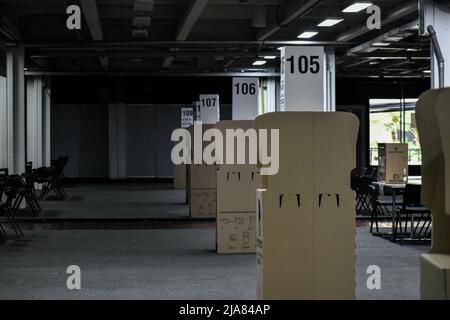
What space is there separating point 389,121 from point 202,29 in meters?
10.3

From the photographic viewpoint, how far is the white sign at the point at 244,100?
952 cm

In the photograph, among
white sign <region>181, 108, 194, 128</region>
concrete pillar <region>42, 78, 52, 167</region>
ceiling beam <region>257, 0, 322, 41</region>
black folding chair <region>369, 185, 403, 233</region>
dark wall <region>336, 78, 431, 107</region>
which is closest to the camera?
ceiling beam <region>257, 0, 322, 41</region>

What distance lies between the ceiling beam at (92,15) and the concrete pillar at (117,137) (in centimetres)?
980

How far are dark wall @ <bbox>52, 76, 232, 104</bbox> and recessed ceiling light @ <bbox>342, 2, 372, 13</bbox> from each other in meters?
11.5

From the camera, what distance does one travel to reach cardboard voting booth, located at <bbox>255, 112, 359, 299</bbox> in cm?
465

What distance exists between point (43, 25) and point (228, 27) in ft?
12.2

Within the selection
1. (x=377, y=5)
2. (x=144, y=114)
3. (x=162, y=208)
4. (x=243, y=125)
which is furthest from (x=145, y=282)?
(x=144, y=114)

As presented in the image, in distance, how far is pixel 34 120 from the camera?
19531 millimetres

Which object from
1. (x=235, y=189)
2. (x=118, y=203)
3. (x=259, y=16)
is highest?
(x=259, y=16)

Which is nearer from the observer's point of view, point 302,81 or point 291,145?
point 291,145

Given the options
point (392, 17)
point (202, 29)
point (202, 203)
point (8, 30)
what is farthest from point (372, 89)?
point (8, 30)

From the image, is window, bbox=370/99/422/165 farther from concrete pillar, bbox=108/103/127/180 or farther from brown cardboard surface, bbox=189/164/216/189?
brown cardboard surface, bbox=189/164/216/189

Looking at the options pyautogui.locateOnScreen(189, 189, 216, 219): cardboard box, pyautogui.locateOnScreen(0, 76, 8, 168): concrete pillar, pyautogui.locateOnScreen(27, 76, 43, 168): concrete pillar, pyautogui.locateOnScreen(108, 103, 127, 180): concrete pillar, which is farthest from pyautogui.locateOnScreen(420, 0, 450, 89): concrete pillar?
pyautogui.locateOnScreen(108, 103, 127, 180): concrete pillar

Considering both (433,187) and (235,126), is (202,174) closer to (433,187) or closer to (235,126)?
(235,126)
